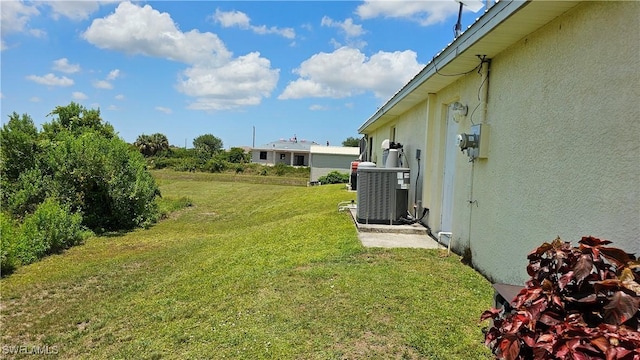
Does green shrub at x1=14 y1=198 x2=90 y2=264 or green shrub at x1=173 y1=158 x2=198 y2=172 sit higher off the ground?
green shrub at x1=173 y1=158 x2=198 y2=172

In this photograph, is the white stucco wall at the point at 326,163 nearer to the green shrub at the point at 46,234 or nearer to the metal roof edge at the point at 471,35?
Result: the green shrub at the point at 46,234

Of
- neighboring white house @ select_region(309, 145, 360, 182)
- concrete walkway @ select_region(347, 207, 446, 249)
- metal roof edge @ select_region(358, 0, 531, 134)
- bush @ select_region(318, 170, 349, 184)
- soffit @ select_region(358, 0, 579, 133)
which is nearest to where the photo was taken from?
soffit @ select_region(358, 0, 579, 133)

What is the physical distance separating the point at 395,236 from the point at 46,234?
807 centimetres

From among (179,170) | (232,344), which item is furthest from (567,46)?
(179,170)

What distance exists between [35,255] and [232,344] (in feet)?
24.6

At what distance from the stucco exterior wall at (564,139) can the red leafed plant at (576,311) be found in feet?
2.39

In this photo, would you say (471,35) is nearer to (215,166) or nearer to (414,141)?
(414,141)

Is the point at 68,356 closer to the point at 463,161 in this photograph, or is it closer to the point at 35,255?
the point at 463,161

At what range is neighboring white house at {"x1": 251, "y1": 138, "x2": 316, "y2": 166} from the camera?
5712 cm

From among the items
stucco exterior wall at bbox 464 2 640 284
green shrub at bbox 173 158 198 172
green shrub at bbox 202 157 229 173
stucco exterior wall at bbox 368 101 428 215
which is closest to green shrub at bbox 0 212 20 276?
stucco exterior wall at bbox 368 101 428 215

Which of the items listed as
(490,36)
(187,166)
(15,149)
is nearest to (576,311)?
(490,36)

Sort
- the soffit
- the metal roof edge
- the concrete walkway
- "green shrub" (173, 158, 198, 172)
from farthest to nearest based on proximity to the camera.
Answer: "green shrub" (173, 158, 198, 172), the concrete walkway, the metal roof edge, the soffit

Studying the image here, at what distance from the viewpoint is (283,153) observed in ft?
190

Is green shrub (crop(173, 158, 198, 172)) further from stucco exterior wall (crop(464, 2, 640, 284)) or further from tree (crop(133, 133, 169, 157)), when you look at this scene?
stucco exterior wall (crop(464, 2, 640, 284))
